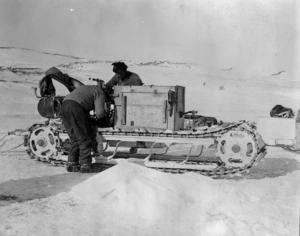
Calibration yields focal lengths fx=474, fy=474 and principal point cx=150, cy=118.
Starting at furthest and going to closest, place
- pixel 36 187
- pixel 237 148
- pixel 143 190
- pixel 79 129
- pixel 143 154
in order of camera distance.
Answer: pixel 143 154, pixel 79 129, pixel 237 148, pixel 36 187, pixel 143 190

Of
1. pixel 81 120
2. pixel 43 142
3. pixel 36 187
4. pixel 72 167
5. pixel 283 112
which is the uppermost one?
pixel 283 112

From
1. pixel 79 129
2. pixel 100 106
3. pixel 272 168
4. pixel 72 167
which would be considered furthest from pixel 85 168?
pixel 272 168

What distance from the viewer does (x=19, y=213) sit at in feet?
18.3

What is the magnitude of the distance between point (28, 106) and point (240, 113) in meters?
10.2

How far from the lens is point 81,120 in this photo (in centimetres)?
852

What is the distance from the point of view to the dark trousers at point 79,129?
27.9 ft

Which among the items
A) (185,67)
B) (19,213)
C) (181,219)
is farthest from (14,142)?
(185,67)

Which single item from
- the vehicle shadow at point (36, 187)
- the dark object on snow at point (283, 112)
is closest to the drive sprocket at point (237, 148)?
the vehicle shadow at point (36, 187)

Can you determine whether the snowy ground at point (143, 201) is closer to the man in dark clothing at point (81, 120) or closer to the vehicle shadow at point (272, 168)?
the vehicle shadow at point (272, 168)

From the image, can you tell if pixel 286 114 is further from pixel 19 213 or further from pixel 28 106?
pixel 28 106

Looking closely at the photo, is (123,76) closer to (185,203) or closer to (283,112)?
(185,203)

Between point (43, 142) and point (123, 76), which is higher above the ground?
point (123, 76)

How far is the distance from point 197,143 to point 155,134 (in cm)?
77

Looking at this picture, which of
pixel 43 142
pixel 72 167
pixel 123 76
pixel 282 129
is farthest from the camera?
pixel 282 129
